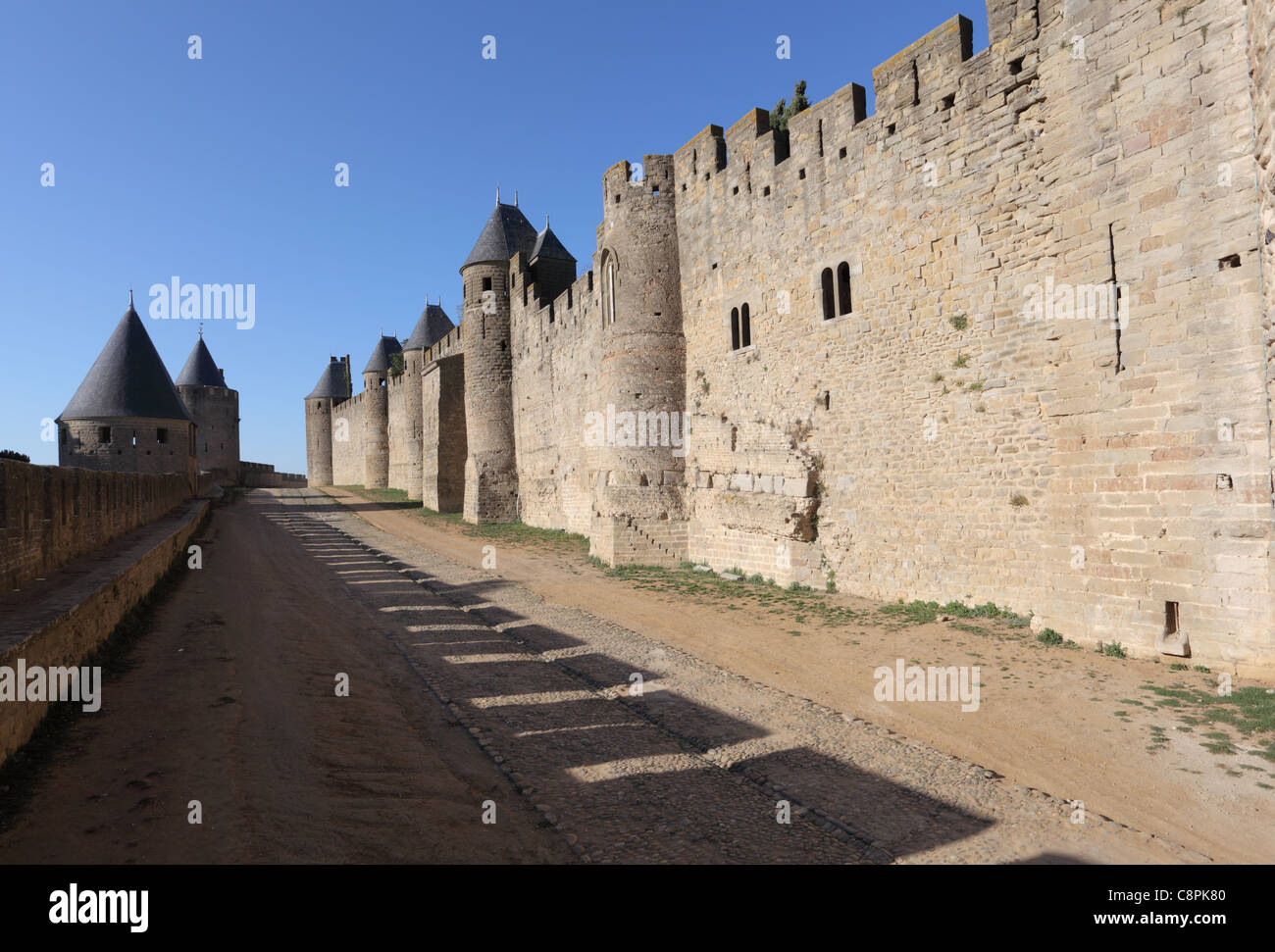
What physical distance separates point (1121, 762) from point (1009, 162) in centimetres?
751

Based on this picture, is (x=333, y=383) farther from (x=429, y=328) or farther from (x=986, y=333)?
(x=986, y=333)

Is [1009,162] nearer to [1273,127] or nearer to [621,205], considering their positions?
[1273,127]

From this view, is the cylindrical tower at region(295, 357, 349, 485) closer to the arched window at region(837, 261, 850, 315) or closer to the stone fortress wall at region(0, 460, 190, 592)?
the stone fortress wall at region(0, 460, 190, 592)

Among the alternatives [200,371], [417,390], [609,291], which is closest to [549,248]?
[609,291]

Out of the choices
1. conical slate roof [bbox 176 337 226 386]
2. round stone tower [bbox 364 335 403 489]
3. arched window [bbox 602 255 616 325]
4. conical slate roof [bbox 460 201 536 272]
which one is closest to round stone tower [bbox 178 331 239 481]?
conical slate roof [bbox 176 337 226 386]

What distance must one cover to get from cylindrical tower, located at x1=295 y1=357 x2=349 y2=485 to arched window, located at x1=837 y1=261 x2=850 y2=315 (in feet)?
172

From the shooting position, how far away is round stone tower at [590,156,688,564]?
15602 mm

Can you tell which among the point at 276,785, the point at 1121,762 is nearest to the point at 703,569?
the point at 1121,762

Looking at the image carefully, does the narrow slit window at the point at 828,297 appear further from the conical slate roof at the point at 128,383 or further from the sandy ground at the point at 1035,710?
the conical slate roof at the point at 128,383

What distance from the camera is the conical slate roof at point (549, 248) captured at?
84.3 ft

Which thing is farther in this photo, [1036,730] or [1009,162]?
[1009,162]

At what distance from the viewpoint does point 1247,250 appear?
671 centimetres

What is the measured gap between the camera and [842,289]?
1190 centimetres

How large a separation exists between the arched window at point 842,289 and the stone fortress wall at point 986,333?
0.16 feet
